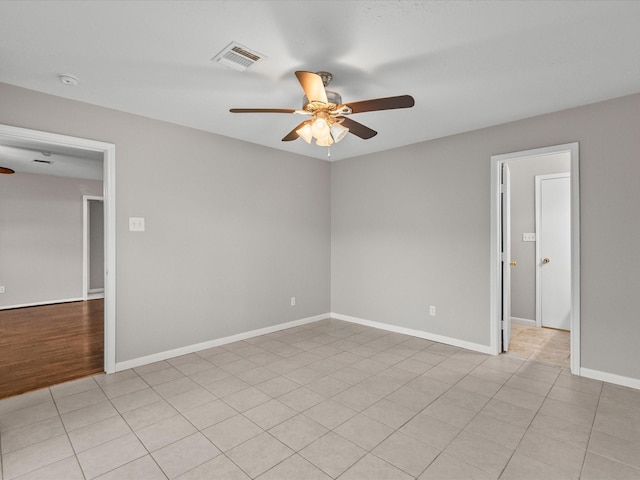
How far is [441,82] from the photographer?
2.64 m

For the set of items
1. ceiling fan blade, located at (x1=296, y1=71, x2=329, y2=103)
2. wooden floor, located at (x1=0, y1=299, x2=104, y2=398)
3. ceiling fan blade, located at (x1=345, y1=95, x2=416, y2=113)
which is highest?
ceiling fan blade, located at (x1=296, y1=71, x2=329, y2=103)

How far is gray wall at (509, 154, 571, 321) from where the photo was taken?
4.84 metres

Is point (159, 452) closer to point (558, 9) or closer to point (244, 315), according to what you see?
point (244, 315)

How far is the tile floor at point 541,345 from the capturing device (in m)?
3.56

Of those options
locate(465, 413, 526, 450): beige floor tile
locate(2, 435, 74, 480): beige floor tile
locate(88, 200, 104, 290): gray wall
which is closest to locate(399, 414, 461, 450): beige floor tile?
locate(465, 413, 526, 450): beige floor tile

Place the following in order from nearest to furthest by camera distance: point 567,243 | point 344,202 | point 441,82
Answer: point 441,82 < point 567,243 < point 344,202

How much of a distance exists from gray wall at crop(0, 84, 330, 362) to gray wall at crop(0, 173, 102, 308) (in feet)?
15.1

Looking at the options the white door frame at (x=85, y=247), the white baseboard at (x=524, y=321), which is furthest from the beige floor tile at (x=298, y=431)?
the white door frame at (x=85, y=247)

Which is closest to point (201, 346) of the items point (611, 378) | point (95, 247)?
point (611, 378)

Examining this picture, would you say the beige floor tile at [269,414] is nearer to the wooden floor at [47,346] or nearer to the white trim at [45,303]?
the wooden floor at [47,346]

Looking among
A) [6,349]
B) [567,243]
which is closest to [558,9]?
[567,243]

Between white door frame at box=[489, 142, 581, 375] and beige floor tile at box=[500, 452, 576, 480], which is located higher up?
white door frame at box=[489, 142, 581, 375]

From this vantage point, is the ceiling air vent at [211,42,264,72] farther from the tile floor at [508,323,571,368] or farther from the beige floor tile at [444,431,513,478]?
the tile floor at [508,323,571,368]

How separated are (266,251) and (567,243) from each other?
4.16 meters
